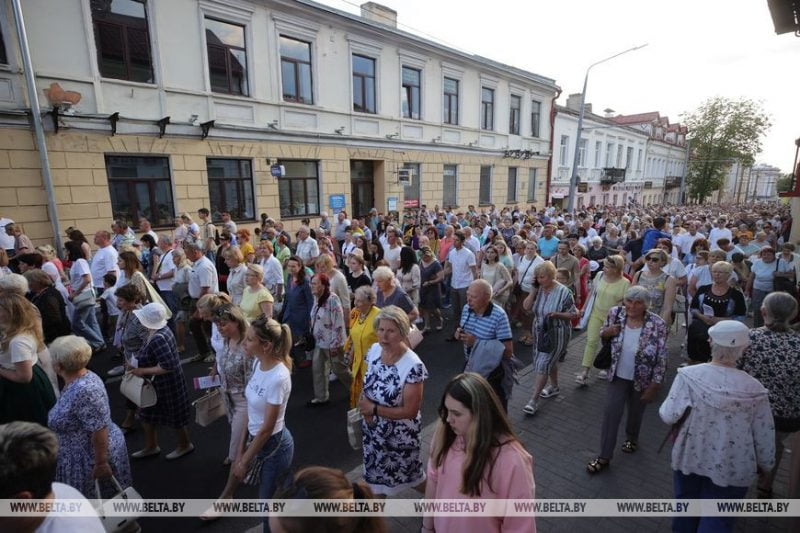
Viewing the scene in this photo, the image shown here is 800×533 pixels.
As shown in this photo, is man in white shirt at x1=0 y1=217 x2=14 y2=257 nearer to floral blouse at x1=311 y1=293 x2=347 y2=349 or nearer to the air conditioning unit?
floral blouse at x1=311 y1=293 x2=347 y2=349

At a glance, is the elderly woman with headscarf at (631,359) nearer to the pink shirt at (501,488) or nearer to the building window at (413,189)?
the pink shirt at (501,488)

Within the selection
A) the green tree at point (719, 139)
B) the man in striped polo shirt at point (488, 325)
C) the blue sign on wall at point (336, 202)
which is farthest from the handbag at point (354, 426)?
the green tree at point (719, 139)

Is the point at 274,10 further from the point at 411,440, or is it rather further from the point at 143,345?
the point at 411,440

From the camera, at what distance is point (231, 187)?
12570 mm

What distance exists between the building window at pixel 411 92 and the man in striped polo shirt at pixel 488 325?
14977mm

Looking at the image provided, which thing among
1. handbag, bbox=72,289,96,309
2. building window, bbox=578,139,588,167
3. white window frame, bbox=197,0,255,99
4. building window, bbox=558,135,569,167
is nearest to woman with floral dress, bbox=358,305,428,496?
handbag, bbox=72,289,96,309

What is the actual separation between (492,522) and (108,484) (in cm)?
273

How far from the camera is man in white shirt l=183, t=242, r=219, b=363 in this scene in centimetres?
605

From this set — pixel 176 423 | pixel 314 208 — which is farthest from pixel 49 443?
pixel 314 208

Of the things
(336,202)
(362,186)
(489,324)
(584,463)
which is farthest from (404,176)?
(584,463)

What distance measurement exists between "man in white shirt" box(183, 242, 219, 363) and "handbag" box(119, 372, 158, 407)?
233 cm

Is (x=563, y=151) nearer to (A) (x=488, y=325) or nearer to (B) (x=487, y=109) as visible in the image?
(B) (x=487, y=109)

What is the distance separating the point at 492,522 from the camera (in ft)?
5.94

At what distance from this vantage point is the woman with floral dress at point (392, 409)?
276 centimetres
